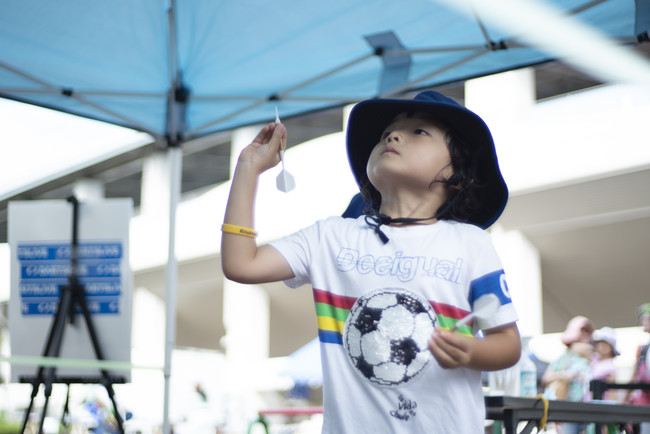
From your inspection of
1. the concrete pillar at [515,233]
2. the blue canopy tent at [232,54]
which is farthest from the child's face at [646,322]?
the concrete pillar at [515,233]

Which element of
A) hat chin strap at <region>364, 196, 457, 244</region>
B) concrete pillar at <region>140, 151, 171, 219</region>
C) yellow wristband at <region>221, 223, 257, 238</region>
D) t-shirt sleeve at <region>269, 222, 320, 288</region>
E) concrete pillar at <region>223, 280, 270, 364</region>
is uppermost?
concrete pillar at <region>140, 151, 171, 219</region>

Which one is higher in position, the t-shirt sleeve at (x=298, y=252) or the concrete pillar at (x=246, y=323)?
the concrete pillar at (x=246, y=323)

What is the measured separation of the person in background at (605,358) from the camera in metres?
4.70

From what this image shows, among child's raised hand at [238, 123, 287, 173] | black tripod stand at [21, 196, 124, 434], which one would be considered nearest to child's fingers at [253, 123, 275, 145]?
child's raised hand at [238, 123, 287, 173]

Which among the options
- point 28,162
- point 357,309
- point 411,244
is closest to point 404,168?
point 411,244

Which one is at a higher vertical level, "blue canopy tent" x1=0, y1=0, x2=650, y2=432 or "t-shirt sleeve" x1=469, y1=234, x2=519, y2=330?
"blue canopy tent" x1=0, y1=0, x2=650, y2=432

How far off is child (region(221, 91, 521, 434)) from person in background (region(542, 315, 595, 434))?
326cm

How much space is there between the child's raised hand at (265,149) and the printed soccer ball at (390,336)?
318 mm

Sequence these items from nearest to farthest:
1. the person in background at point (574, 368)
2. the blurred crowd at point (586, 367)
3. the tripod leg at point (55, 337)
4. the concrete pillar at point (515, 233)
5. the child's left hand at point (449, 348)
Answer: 1. the child's left hand at point (449, 348)
2. the tripod leg at point (55, 337)
3. the blurred crowd at point (586, 367)
4. the person in background at point (574, 368)
5. the concrete pillar at point (515, 233)

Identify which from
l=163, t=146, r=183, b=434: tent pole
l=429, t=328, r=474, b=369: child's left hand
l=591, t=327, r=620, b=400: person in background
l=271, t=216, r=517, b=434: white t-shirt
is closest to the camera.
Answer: l=429, t=328, r=474, b=369: child's left hand

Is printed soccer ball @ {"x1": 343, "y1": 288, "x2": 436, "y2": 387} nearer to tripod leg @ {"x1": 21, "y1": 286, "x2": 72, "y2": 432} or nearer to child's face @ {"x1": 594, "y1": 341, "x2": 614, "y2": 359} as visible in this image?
tripod leg @ {"x1": 21, "y1": 286, "x2": 72, "y2": 432}

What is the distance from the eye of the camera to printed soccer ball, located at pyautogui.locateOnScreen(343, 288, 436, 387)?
1132 millimetres

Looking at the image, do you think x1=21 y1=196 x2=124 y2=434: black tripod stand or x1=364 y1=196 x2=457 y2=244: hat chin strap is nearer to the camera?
x1=364 y1=196 x2=457 y2=244: hat chin strap

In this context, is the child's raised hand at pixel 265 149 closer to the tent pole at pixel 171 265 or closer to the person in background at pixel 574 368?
the tent pole at pixel 171 265
